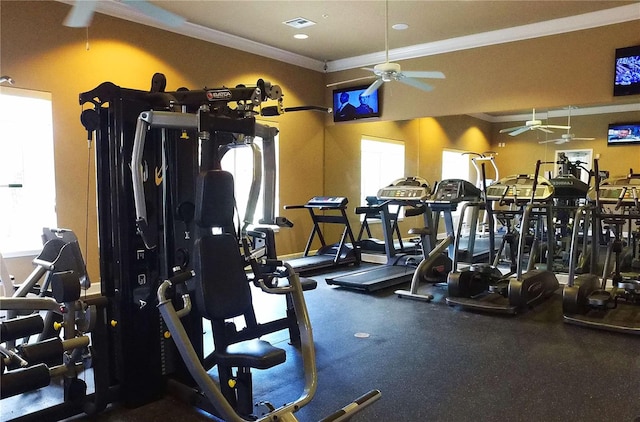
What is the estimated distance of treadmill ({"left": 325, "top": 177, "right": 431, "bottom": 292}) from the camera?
588cm

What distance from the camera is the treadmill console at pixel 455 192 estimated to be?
18.5 ft

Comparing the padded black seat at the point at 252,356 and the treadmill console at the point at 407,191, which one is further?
the treadmill console at the point at 407,191

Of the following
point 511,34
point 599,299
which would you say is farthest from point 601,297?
point 511,34

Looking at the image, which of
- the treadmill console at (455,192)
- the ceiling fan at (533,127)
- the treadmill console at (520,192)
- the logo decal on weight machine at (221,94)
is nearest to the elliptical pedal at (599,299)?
the treadmill console at (520,192)

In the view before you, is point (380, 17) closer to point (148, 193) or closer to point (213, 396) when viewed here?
point (148, 193)

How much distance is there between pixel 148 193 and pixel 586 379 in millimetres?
3205

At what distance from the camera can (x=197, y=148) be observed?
3105mm

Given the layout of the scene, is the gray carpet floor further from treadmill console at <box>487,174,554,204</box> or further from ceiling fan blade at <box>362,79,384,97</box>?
ceiling fan blade at <box>362,79,384,97</box>

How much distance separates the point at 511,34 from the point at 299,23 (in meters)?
2.86

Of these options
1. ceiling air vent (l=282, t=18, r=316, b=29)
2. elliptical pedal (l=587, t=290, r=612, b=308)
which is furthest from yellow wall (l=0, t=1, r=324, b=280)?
elliptical pedal (l=587, t=290, r=612, b=308)

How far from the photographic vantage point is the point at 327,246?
8016 mm

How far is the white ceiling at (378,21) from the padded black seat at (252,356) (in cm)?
432

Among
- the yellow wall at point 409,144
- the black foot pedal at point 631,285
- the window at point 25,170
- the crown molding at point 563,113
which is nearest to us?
the black foot pedal at point 631,285

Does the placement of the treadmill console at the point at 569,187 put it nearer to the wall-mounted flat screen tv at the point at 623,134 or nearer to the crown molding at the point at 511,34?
the wall-mounted flat screen tv at the point at 623,134
